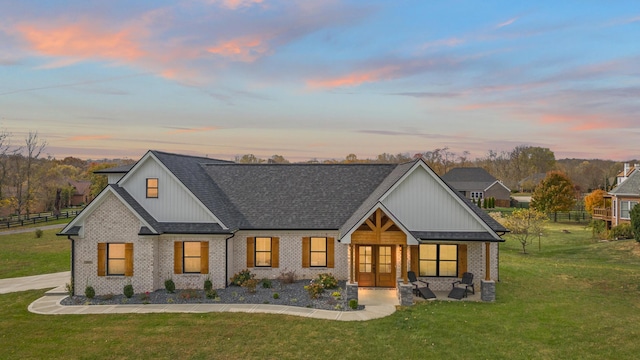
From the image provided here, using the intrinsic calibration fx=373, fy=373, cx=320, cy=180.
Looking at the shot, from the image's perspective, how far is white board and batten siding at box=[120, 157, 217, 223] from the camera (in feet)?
66.7

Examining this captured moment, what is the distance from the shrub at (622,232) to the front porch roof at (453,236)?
28942mm

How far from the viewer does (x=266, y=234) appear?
848 inches

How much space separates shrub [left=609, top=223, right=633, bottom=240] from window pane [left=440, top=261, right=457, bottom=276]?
28900mm

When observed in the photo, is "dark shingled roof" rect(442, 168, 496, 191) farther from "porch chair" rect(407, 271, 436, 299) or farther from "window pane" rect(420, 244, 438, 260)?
"porch chair" rect(407, 271, 436, 299)

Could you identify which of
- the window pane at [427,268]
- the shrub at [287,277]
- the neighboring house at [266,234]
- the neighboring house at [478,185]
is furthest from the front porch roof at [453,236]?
the neighboring house at [478,185]

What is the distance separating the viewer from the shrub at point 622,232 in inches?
1464

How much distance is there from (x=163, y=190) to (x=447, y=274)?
53.0ft

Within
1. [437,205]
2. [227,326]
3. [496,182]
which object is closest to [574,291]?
[437,205]

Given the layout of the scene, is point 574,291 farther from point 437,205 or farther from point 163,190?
point 163,190

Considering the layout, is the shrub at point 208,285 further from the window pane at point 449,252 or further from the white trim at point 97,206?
the window pane at point 449,252

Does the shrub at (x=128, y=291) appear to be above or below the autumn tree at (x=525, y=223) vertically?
below

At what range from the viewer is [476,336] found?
44.6 feet

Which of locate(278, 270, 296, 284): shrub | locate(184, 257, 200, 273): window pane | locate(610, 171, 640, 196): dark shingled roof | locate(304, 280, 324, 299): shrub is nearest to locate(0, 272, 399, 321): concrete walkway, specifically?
locate(304, 280, 324, 299): shrub

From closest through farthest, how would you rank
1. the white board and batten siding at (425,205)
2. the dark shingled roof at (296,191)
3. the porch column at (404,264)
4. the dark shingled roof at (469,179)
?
the porch column at (404,264)
the white board and batten siding at (425,205)
the dark shingled roof at (296,191)
the dark shingled roof at (469,179)
